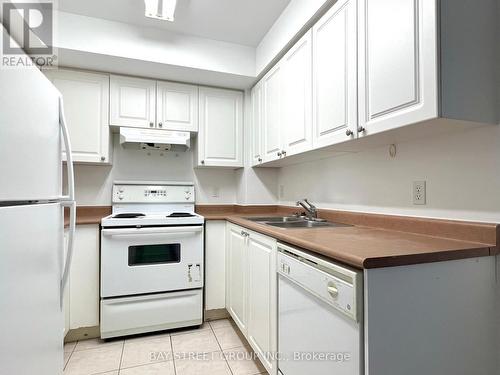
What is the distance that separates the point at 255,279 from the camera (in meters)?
1.72

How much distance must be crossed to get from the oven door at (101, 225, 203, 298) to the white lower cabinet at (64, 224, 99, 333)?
0.09m

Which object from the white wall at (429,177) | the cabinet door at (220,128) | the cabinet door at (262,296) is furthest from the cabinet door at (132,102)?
the white wall at (429,177)

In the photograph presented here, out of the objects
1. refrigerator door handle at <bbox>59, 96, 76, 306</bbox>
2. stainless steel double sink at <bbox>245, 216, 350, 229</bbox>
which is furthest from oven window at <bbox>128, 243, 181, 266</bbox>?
refrigerator door handle at <bbox>59, 96, 76, 306</bbox>

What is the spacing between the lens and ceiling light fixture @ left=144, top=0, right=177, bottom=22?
1.77 meters

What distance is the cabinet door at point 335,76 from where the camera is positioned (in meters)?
1.35

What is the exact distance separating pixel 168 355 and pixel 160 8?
2.35 meters

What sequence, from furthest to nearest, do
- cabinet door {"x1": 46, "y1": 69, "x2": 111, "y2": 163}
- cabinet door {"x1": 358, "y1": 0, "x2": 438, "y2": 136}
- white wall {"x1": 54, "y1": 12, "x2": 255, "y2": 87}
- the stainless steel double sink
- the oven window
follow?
cabinet door {"x1": 46, "y1": 69, "x2": 111, "y2": 163}
the oven window
white wall {"x1": 54, "y1": 12, "x2": 255, "y2": 87}
the stainless steel double sink
cabinet door {"x1": 358, "y1": 0, "x2": 438, "y2": 136}

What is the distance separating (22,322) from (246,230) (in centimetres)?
124

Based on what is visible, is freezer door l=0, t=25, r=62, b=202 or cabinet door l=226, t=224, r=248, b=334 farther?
cabinet door l=226, t=224, r=248, b=334

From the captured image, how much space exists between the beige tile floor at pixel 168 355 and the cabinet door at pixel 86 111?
1.46 metres

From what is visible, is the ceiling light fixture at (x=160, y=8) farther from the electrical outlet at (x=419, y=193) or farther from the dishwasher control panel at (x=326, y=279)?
the electrical outlet at (x=419, y=193)

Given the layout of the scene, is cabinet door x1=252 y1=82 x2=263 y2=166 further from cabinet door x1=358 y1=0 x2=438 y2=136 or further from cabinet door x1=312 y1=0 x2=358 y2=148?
cabinet door x1=358 y1=0 x2=438 y2=136

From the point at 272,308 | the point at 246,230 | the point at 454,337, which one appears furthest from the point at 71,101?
the point at 454,337

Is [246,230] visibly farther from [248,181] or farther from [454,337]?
[454,337]
